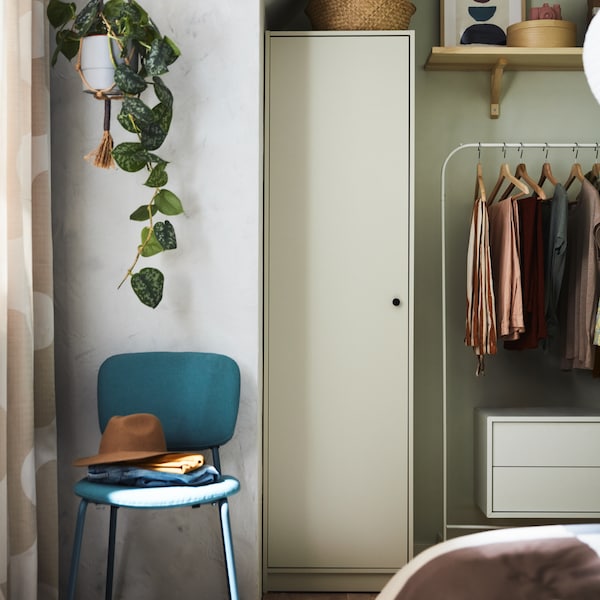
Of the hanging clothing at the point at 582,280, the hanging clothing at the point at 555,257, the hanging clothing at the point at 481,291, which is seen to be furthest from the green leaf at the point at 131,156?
the hanging clothing at the point at 582,280

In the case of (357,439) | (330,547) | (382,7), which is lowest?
(330,547)

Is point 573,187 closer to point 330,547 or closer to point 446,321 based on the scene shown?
point 446,321

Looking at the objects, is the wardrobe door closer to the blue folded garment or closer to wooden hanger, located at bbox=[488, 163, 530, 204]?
wooden hanger, located at bbox=[488, 163, 530, 204]

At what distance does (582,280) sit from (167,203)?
5.27 feet

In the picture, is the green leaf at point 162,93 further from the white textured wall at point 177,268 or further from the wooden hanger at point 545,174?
the wooden hanger at point 545,174

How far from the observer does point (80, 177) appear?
8.23ft

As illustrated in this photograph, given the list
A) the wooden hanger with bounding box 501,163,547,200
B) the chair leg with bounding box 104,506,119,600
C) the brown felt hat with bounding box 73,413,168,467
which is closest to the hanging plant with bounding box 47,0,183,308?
the brown felt hat with bounding box 73,413,168,467

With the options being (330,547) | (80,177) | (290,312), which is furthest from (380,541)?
(80,177)

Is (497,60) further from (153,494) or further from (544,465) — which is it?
(153,494)

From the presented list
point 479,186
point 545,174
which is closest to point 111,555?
point 479,186

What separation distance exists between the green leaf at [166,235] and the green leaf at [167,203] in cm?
4

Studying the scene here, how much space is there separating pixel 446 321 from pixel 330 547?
1086mm

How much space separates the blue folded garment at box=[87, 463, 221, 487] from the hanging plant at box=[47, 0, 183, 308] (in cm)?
50

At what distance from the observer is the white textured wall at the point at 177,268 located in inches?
98.5
